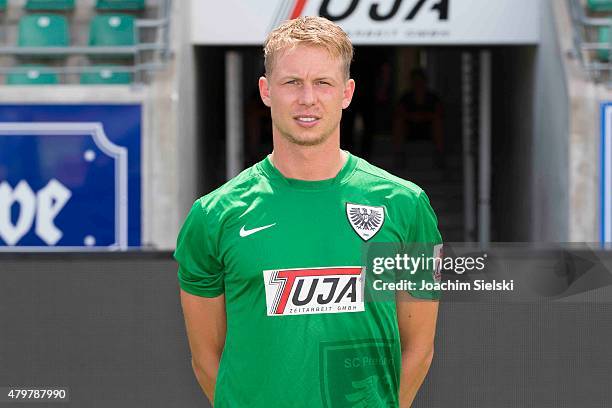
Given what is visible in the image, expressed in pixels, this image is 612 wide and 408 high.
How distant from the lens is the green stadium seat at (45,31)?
37.8 ft

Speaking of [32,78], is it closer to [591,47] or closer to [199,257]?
[591,47]

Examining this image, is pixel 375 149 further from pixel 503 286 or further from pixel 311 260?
pixel 311 260

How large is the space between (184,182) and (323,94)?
8558 mm

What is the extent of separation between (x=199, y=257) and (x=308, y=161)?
322 millimetres

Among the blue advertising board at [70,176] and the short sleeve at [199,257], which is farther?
the blue advertising board at [70,176]

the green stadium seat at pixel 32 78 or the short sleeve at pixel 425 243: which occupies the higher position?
the green stadium seat at pixel 32 78

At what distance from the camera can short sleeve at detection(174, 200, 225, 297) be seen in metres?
2.45

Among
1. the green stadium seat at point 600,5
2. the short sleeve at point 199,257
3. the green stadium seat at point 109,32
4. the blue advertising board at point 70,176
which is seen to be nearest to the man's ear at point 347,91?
the short sleeve at point 199,257

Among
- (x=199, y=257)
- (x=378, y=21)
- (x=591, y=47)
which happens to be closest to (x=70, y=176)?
(x=378, y=21)

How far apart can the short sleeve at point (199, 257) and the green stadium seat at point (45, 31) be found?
31.0 feet

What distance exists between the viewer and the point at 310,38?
227cm

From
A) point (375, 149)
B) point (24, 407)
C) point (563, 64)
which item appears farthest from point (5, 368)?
point (375, 149)

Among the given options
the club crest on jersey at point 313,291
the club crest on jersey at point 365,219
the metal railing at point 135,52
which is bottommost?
the club crest on jersey at point 313,291

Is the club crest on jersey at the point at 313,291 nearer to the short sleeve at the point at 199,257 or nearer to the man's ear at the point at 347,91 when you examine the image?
the short sleeve at the point at 199,257
